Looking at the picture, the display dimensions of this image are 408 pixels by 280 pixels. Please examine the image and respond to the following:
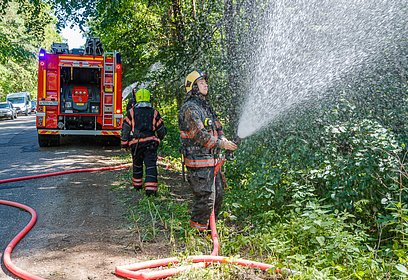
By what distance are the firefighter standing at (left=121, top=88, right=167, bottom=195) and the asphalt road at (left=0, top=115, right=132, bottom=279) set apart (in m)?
0.65

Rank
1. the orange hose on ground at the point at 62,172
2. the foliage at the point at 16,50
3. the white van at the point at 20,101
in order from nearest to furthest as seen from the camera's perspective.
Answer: the orange hose on ground at the point at 62,172
the foliage at the point at 16,50
the white van at the point at 20,101

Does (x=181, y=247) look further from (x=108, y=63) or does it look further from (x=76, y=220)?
(x=108, y=63)

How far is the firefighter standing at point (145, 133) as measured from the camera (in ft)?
22.4

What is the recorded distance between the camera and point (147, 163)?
6.91m

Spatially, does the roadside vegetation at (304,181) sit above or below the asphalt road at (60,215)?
above

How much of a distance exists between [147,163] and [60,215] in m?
1.59

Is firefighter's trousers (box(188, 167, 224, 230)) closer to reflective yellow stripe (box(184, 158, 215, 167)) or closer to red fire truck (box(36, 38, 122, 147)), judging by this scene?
reflective yellow stripe (box(184, 158, 215, 167))

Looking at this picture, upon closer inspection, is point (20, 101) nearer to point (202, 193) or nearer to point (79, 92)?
point (79, 92)

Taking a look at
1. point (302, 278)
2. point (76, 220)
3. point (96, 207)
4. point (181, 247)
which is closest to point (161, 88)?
point (96, 207)

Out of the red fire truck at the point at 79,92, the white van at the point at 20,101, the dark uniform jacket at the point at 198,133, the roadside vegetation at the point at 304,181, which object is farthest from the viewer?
the white van at the point at 20,101

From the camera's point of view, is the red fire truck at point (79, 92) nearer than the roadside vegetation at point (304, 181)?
No

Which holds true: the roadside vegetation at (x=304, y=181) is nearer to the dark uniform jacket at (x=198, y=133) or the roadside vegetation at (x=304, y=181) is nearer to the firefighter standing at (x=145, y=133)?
the firefighter standing at (x=145, y=133)

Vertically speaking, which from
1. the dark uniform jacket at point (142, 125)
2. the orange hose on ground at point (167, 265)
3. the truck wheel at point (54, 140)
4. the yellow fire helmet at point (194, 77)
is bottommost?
the orange hose on ground at point (167, 265)

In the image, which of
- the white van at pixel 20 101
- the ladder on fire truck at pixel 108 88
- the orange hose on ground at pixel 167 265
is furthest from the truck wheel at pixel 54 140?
the white van at pixel 20 101
